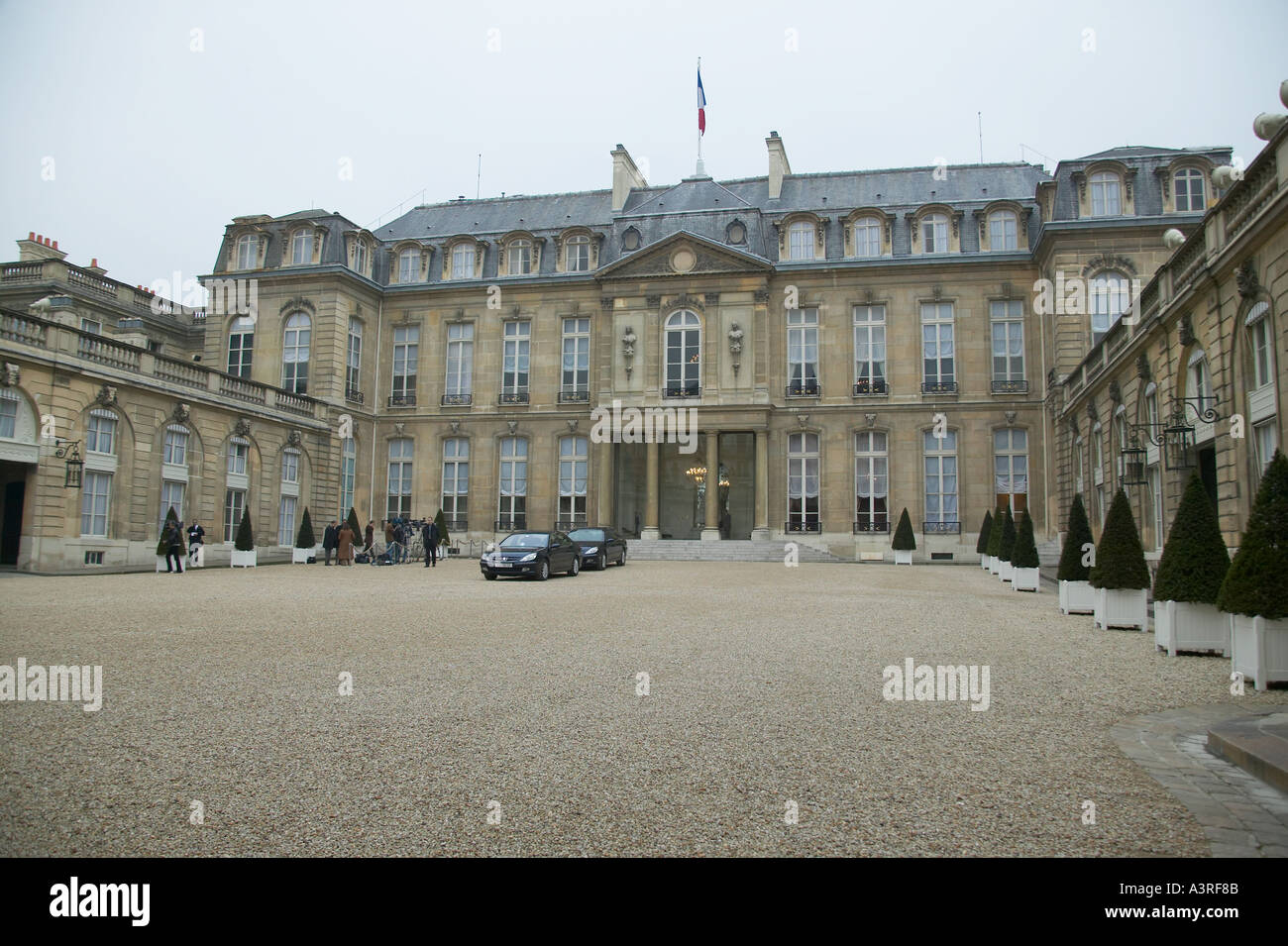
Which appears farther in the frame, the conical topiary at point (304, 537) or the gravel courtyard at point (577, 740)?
the conical topiary at point (304, 537)

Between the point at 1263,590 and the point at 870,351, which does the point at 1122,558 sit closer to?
the point at 1263,590

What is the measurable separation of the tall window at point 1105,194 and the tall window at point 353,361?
2815 cm

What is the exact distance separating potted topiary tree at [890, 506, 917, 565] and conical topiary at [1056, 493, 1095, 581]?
55.1ft

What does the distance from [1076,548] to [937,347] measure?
21488mm

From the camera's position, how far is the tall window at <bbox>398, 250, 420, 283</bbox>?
1501 inches

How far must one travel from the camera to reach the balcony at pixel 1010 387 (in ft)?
107

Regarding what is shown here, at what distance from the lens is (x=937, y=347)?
1323 inches

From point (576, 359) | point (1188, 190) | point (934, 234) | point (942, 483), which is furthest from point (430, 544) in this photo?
point (1188, 190)

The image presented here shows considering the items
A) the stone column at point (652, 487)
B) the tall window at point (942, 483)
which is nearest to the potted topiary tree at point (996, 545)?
the tall window at point (942, 483)

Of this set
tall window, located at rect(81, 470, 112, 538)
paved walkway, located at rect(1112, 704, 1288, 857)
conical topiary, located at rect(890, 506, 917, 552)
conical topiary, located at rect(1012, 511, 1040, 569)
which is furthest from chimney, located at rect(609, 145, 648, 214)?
paved walkway, located at rect(1112, 704, 1288, 857)

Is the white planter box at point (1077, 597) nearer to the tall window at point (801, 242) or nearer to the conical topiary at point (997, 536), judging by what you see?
A: the conical topiary at point (997, 536)

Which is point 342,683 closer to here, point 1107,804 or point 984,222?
point 1107,804

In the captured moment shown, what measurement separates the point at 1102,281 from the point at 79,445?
31.0 metres

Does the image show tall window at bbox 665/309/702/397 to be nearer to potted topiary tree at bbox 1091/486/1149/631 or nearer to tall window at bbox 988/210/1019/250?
tall window at bbox 988/210/1019/250
